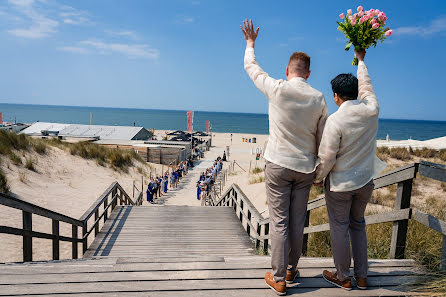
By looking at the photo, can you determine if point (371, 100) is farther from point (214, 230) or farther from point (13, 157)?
point (13, 157)

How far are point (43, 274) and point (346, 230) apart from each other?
2343 mm

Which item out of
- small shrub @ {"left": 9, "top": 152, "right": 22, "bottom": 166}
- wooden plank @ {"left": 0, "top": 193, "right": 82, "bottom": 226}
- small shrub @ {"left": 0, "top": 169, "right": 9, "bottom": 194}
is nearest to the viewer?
wooden plank @ {"left": 0, "top": 193, "right": 82, "bottom": 226}

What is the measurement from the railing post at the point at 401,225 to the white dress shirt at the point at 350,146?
2.82ft

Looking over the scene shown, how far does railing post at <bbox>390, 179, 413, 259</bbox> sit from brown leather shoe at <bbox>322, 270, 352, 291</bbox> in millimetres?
967

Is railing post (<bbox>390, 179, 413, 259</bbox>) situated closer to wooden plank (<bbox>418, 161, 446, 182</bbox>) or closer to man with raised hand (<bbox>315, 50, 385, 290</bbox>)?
wooden plank (<bbox>418, 161, 446, 182</bbox>)

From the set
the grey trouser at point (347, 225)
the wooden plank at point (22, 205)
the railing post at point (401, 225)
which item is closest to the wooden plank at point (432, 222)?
the railing post at point (401, 225)

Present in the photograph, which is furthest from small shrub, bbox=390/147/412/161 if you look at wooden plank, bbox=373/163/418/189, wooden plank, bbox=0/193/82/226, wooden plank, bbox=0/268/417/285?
wooden plank, bbox=0/193/82/226

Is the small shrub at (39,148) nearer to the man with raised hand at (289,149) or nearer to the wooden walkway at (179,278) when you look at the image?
the wooden walkway at (179,278)

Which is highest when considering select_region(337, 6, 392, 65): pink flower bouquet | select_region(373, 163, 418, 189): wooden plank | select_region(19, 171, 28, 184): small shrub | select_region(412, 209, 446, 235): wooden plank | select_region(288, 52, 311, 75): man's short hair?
select_region(337, 6, 392, 65): pink flower bouquet

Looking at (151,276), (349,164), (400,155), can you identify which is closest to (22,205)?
(151,276)

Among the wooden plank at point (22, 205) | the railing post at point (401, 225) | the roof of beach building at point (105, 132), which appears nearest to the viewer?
the wooden plank at point (22, 205)

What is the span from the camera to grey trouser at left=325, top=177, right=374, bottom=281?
2324 mm

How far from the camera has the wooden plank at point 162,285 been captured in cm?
225

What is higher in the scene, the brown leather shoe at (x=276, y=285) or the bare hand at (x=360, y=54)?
the bare hand at (x=360, y=54)
